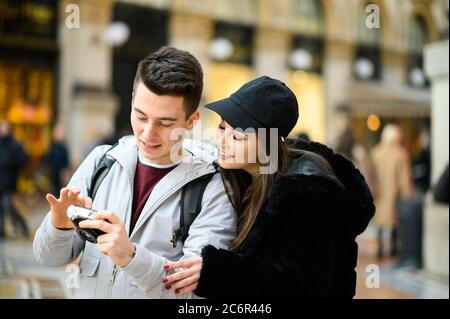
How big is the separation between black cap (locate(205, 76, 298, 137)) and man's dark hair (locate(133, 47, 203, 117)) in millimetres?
114

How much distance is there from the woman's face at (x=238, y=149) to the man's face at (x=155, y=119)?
170 mm

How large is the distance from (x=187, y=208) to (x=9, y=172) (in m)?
8.50

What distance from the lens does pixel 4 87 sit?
52.2 ft

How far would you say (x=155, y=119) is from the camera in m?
2.20

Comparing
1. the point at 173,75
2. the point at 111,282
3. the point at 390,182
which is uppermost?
the point at 173,75

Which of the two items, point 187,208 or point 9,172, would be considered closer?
point 187,208

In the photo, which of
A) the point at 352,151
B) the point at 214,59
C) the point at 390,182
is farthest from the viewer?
the point at 214,59

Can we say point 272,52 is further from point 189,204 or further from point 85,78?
point 189,204

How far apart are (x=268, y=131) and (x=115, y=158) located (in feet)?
1.98

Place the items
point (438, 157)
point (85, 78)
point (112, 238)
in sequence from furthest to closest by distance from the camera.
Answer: point (85, 78) → point (438, 157) → point (112, 238)

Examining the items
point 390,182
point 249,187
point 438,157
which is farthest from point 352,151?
point 249,187

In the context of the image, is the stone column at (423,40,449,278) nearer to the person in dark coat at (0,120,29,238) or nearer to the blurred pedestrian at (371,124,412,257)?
the blurred pedestrian at (371,124,412,257)

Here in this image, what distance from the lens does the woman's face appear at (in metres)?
2.24
